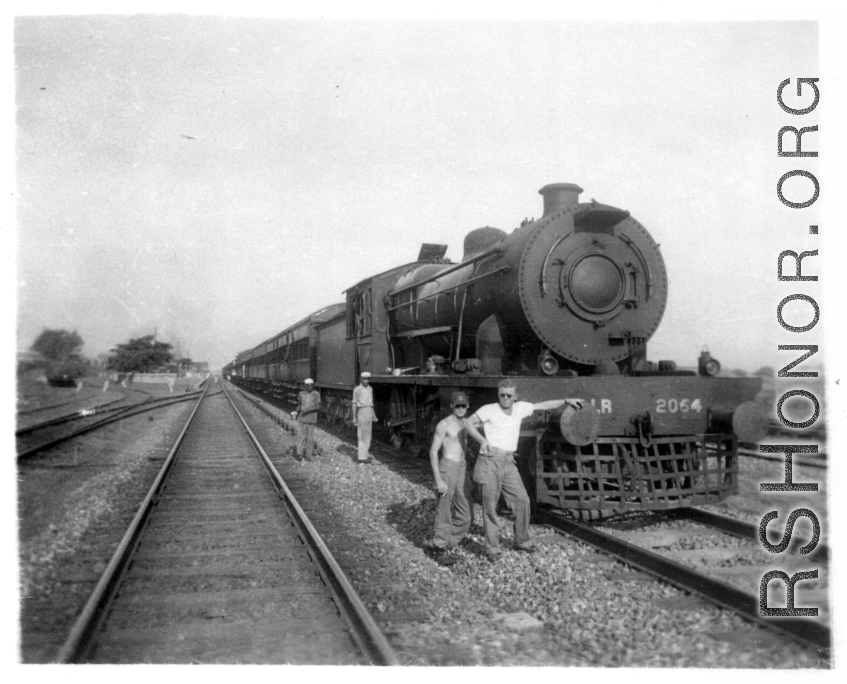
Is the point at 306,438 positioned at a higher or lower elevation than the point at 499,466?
lower

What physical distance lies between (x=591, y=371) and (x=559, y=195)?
75.4 inches

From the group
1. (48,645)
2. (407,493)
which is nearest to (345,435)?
(407,493)

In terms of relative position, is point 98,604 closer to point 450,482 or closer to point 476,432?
point 450,482

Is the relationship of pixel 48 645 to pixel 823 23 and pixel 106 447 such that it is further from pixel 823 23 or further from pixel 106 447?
pixel 106 447

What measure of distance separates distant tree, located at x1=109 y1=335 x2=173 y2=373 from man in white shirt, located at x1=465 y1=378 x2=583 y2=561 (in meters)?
60.7

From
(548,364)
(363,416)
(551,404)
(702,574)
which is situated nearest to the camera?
(702,574)

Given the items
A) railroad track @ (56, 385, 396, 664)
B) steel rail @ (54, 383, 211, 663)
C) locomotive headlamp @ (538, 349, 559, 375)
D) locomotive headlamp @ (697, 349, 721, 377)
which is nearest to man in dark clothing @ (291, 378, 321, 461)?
railroad track @ (56, 385, 396, 664)

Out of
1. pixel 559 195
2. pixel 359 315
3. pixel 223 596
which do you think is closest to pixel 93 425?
pixel 359 315

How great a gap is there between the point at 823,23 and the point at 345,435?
12196 mm

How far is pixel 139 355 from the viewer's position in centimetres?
6212

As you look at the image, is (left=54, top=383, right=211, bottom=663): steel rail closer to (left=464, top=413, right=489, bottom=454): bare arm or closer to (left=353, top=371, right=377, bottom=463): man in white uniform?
(left=464, top=413, right=489, bottom=454): bare arm

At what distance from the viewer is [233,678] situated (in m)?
3.50

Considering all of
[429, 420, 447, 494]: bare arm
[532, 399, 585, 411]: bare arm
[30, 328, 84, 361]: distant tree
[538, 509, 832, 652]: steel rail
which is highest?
A: [30, 328, 84, 361]: distant tree

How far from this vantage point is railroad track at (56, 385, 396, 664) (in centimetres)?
369
